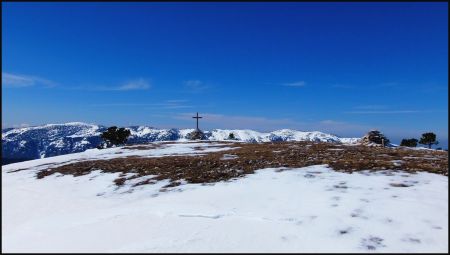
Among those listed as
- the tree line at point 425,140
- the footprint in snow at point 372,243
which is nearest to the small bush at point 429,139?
the tree line at point 425,140

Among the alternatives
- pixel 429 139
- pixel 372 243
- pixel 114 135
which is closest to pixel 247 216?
pixel 372 243

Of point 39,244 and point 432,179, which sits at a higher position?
point 432,179

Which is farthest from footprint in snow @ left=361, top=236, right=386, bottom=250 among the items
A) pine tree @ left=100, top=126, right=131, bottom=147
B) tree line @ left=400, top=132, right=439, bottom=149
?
pine tree @ left=100, top=126, right=131, bottom=147

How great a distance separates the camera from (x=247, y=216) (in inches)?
367

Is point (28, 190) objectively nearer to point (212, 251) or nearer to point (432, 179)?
point (212, 251)

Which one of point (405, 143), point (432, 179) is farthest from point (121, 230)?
point (405, 143)

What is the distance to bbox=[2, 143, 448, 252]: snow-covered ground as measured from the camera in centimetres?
752

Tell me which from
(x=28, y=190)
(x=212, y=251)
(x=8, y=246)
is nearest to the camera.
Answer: (x=212, y=251)

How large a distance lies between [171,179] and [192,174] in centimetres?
126

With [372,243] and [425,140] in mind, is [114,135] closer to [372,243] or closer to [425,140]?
[425,140]

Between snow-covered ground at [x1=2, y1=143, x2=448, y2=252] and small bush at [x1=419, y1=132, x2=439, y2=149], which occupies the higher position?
small bush at [x1=419, y1=132, x2=439, y2=149]

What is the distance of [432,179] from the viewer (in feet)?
42.0

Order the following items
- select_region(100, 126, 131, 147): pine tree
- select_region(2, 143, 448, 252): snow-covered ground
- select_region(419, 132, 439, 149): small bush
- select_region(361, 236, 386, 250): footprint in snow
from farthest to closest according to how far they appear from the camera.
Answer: select_region(100, 126, 131, 147): pine tree, select_region(419, 132, 439, 149): small bush, select_region(2, 143, 448, 252): snow-covered ground, select_region(361, 236, 386, 250): footprint in snow

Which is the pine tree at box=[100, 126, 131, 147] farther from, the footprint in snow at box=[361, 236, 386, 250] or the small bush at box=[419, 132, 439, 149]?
the footprint in snow at box=[361, 236, 386, 250]
